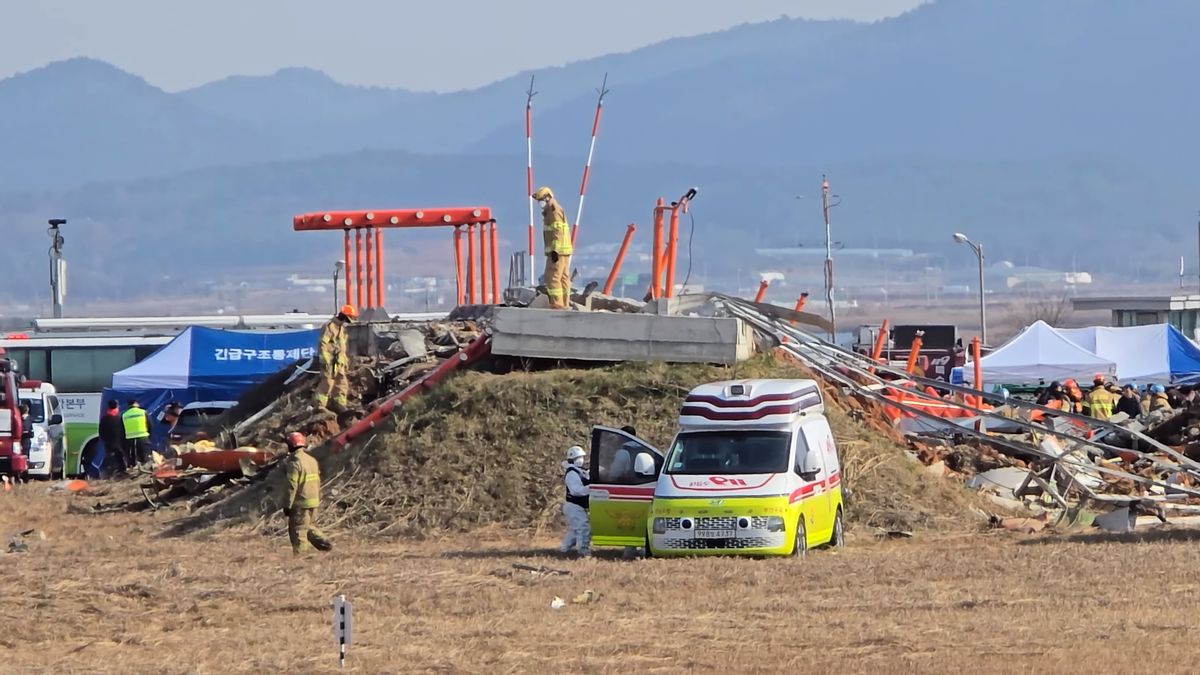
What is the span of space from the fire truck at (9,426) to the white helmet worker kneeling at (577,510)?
53.6 ft

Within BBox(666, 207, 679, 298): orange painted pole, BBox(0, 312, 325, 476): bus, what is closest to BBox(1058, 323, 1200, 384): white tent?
BBox(0, 312, 325, 476): bus

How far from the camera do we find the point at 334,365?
1177 inches

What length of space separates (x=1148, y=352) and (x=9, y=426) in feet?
88.5

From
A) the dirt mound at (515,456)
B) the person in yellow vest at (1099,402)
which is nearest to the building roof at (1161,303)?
the person in yellow vest at (1099,402)

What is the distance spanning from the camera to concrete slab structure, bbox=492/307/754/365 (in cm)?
2630

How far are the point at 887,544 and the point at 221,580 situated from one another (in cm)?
796

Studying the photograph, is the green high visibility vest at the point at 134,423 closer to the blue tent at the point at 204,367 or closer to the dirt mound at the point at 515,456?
the blue tent at the point at 204,367

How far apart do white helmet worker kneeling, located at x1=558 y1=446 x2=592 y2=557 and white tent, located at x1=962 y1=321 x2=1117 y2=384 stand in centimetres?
2415

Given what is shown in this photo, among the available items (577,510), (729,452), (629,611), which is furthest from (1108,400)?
(629,611)

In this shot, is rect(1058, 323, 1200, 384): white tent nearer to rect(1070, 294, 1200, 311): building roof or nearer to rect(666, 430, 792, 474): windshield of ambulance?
rect(1070, 294, 1200, 311): building roof

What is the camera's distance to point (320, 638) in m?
16.3

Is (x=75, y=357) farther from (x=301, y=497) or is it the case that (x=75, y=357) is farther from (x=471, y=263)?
(x=301, y=497)

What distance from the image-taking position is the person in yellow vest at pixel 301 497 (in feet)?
74.1

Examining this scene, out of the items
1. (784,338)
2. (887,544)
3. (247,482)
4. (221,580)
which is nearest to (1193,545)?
(887,544)
